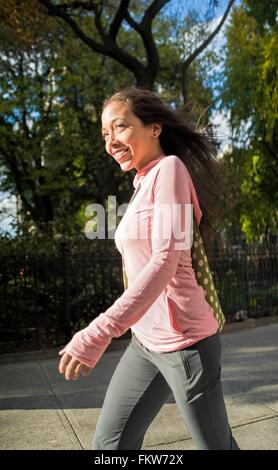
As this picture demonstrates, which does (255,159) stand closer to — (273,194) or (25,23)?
(273,194)

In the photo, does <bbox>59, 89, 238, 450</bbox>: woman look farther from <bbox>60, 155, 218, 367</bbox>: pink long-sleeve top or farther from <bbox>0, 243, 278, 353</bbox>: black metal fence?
<bbox>0, 243, 278, 353</bbox>: black metal fence

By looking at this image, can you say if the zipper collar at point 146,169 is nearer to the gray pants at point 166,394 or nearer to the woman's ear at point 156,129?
the woman's ear at point 156,129

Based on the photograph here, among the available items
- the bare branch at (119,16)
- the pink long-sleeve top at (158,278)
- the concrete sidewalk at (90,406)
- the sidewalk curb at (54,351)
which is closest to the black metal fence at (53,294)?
the sidewalk curb at (54,351)

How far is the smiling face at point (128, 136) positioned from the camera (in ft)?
6.50

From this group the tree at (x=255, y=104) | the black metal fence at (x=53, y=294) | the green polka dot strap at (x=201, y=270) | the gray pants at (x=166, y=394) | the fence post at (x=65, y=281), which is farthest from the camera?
the tree at (x=255, y=104)

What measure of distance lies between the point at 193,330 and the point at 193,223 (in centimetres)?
41

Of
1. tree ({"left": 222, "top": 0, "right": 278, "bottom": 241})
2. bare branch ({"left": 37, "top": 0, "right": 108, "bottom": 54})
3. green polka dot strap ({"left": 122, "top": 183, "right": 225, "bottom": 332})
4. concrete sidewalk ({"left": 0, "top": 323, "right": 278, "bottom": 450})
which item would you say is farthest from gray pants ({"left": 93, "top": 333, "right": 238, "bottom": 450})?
tree ({"left": 222, "top": 0, "right": 278, "bottom": 241})

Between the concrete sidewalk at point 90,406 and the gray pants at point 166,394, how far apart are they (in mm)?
1486

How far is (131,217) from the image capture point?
188 centimetres

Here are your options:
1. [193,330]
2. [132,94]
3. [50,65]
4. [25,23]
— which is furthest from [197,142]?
[50,65]

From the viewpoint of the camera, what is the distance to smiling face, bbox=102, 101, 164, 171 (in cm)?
198

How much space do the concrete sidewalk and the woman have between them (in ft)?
5.01

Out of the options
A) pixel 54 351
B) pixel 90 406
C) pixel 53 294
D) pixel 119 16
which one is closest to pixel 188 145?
pixel 90 406

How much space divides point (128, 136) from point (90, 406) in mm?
2967
